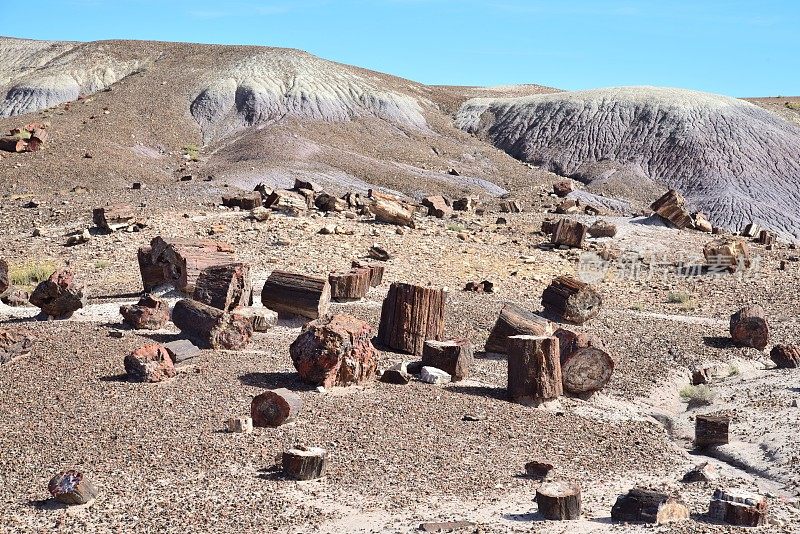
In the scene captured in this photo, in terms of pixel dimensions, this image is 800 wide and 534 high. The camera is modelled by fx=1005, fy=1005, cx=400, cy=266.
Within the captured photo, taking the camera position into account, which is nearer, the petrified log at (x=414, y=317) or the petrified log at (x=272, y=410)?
the petrified log at (x=272, y=410)

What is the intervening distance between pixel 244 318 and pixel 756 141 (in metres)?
36.0

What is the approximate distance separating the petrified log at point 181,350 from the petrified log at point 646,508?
5915 millimetres

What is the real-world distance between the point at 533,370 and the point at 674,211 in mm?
19126

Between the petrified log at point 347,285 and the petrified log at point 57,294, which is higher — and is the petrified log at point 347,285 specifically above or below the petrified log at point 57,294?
above

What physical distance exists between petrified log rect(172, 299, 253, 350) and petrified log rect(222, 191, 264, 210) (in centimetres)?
1224

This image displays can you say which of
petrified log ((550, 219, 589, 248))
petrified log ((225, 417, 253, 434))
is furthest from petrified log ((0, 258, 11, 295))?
petrified log ((550, 219, 589, 248))

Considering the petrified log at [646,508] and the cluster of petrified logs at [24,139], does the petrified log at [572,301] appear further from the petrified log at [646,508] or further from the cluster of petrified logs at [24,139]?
the cluster of petrified logs at [24,139]

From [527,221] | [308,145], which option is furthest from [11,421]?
[308,145]

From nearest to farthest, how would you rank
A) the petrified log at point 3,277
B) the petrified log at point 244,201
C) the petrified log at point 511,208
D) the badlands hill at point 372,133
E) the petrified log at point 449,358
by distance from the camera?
the petrified log at point 449,358, the petrified log at point 3,277, the petrified log at point 244,201, the petrified log at point 511,208, the badlands hill at point 372,133

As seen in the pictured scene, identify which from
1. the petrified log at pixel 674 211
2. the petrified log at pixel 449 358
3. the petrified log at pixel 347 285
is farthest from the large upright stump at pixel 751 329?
the petrified log at pixel 674 211

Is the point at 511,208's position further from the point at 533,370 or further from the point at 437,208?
the point at 533,370

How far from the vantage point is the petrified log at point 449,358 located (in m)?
12.3

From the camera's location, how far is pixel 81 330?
13727 millimetres

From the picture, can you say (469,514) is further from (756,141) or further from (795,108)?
(795,108)
